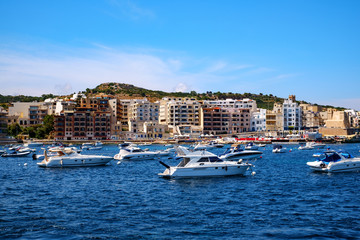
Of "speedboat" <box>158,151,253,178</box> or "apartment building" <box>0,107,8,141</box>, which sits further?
"apartment building" <box>0,107,8,141</box>

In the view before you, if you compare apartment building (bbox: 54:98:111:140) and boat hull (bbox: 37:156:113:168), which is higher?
apartment building (bbox: 54:98:111:140)

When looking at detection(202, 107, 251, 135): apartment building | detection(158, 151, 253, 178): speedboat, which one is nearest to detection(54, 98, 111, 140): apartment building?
detection(202, 107, 251, 135): apartment building

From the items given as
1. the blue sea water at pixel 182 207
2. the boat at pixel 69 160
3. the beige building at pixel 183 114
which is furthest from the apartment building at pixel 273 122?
the blue sea water at pixel 182 207

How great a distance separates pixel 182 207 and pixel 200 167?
14.3 metres

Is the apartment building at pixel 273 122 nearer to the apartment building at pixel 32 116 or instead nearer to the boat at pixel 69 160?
the apartment building at pixel 32 116

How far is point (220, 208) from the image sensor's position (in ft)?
99.1

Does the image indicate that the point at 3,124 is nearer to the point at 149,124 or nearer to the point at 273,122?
the point at 149,124

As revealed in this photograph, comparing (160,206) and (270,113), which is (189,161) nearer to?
(160,206)

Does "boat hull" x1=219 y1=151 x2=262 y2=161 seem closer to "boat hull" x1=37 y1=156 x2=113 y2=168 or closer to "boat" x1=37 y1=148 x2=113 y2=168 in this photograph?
"boat" x1=37 y1=148 x2=113 y2=168

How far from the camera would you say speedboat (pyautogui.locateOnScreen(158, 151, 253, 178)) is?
44250 millimetres

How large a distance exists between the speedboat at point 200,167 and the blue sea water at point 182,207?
80cm

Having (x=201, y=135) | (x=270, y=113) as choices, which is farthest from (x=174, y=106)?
(x=270, y=113)

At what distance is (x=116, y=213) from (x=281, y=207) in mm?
11831

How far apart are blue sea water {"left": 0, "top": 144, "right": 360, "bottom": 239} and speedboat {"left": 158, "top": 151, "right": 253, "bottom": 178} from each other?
2.63 ft
